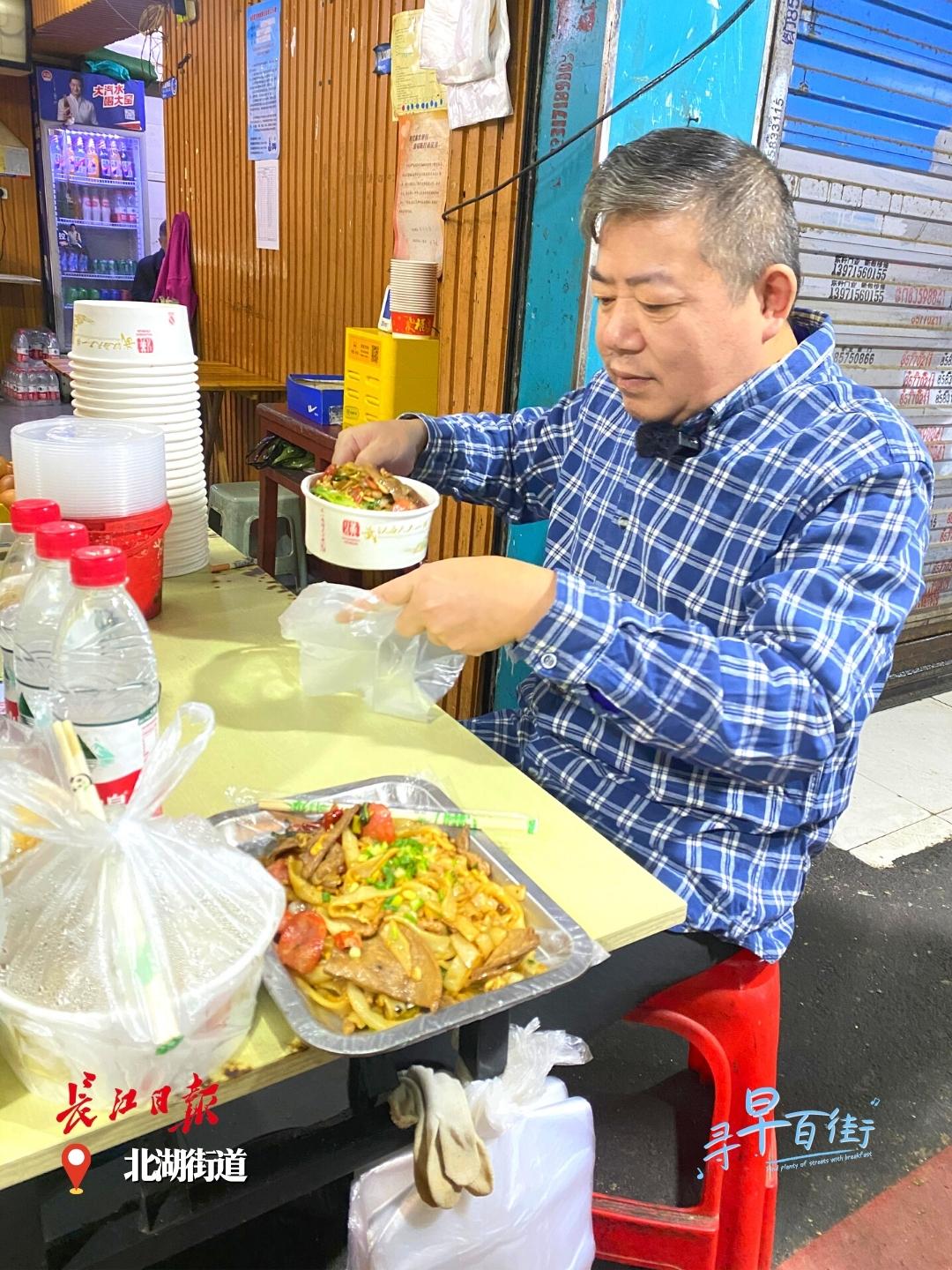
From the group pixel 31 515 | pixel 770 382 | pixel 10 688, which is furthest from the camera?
pixel 770 382

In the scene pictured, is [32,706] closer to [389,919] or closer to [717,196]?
[389,919]

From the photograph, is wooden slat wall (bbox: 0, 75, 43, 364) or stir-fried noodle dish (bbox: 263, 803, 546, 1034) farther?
wooden slat wall (bbox: 0, 75, 43, 364)

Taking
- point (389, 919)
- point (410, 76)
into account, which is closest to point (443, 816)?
point (389, 919)

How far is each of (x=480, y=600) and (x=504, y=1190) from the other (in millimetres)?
745

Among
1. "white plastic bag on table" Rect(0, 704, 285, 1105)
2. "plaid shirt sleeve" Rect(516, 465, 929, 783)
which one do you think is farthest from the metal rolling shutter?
"white plastic bag on table" Rect(0, 704, 285, 1105)

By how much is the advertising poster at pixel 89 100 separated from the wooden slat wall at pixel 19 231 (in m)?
0.24

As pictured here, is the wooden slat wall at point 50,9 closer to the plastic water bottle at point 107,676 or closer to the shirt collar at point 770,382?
the shirt collar at point 770,382

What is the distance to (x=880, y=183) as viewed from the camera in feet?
10.0

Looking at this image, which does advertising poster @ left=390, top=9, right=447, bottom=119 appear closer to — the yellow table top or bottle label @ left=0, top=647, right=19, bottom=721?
the yellow table top

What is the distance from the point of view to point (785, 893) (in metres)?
1.42

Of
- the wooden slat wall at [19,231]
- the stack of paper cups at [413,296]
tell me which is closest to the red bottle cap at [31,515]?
the stack of paper cups at [413,296]

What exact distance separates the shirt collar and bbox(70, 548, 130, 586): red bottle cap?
94cm

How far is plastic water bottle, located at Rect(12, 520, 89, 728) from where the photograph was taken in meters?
1.07

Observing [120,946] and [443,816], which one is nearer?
[120,946]
